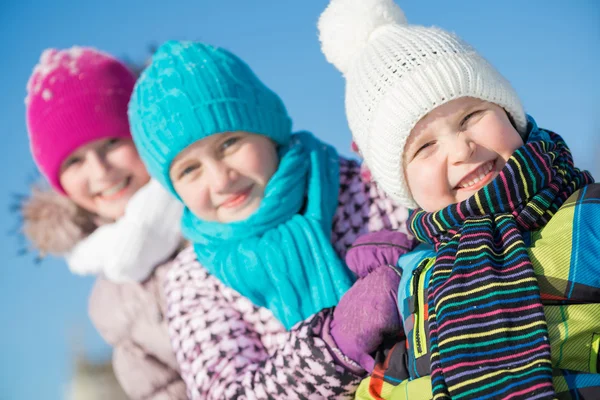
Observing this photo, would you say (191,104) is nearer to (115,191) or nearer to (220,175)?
(220,175)

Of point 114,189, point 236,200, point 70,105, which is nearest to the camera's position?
point 236,200

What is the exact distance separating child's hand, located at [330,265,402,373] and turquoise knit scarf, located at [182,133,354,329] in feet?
1.13

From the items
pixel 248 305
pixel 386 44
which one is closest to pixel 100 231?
pixel 248 305

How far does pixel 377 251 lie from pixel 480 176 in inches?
17.7

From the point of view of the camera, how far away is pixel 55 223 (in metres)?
3.71

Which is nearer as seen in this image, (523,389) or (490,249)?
(523,389)

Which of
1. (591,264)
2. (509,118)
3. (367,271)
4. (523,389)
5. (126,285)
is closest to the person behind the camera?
(523,389)

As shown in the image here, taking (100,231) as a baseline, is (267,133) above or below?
above

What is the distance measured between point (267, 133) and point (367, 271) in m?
0.83

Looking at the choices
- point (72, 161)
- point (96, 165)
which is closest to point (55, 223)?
point (72, 161)

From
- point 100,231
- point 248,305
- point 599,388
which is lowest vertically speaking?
point 599,388

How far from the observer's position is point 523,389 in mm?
1447

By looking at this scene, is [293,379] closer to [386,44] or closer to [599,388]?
[599,388]

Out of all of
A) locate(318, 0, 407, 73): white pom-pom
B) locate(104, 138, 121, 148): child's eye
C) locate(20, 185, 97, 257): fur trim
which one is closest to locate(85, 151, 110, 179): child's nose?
locate(104, 138, 121, 148): child's eye
